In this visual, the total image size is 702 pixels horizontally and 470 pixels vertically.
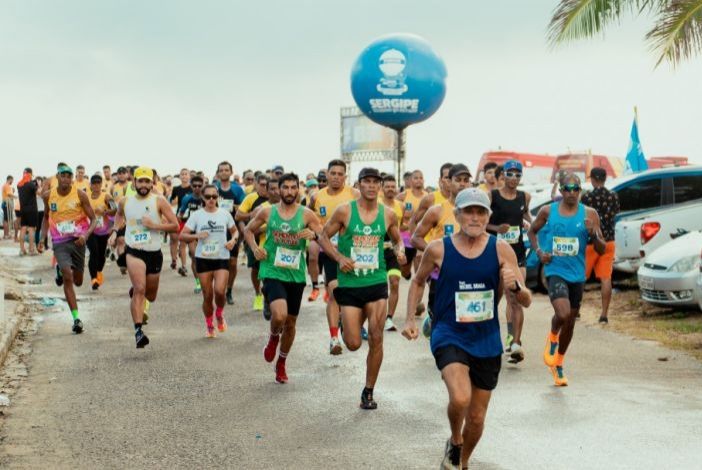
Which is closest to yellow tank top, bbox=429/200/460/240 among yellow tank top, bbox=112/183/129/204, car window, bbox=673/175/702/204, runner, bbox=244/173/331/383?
runner, bbox=244/173/331/383

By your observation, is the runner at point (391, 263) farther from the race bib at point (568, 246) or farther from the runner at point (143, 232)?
the race bib at point (568, 246)

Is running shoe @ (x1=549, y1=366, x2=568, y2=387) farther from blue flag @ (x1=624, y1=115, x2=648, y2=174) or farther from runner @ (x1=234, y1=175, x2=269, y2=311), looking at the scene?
blue flag @ (x1=624, y1=115, x2=648, y2=174)

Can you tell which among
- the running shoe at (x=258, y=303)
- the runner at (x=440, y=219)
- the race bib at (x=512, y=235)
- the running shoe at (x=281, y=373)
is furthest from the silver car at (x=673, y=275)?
the running shoe at (x=281, y=373)

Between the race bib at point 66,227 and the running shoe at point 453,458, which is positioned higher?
the race bib at point 66,227

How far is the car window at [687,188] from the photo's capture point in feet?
55.5

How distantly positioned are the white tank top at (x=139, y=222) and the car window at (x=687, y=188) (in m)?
8.85

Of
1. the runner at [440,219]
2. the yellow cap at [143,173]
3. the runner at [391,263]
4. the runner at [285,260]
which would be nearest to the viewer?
the runner at [285,260]

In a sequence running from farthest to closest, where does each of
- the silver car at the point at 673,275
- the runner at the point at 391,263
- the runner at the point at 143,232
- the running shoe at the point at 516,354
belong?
the silver car at the point at 673,275 < the runner at the point at 391,263 < the runner at the point at 143,232 < the running shoe at the point at 516,354

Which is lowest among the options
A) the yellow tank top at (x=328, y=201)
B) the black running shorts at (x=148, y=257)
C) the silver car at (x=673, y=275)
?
the silver car at (x=673, y=275)

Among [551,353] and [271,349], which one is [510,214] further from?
[271,349]

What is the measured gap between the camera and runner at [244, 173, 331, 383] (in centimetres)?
996

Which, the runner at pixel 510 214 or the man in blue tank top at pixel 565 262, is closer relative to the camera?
the man in blue tank top at pixel 565 262

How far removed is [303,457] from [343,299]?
2.31m

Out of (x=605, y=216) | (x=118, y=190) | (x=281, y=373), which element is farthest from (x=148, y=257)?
(x=118, y=190)
